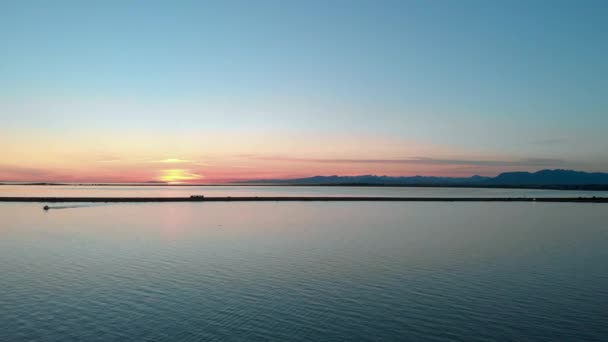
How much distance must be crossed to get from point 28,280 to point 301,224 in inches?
1239

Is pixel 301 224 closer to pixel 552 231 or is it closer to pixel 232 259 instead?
pixel 232 259

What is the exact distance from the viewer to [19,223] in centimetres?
4919

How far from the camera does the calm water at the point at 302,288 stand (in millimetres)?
14086

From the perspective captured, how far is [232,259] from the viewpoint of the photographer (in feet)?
87.3

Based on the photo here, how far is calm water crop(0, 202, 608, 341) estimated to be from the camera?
1409 centimetres

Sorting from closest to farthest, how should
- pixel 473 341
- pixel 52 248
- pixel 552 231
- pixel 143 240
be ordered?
pixel 473 341, pixel 52 248, pixel 143 240, pixel 552 231

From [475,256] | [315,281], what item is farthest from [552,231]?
[315,281]

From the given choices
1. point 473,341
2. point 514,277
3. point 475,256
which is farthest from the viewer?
point 475,256

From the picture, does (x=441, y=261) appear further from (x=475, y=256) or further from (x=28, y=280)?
(x=28, y=280)

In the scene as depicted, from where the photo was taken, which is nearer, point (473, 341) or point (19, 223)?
point (473, 341)

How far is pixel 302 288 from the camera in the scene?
19.4m

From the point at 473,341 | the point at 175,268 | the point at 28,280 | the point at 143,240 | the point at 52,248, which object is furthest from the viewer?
the point at 143,240

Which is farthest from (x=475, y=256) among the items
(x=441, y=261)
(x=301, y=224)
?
(x=301, y=224)

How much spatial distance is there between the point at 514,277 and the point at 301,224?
96.4ft
